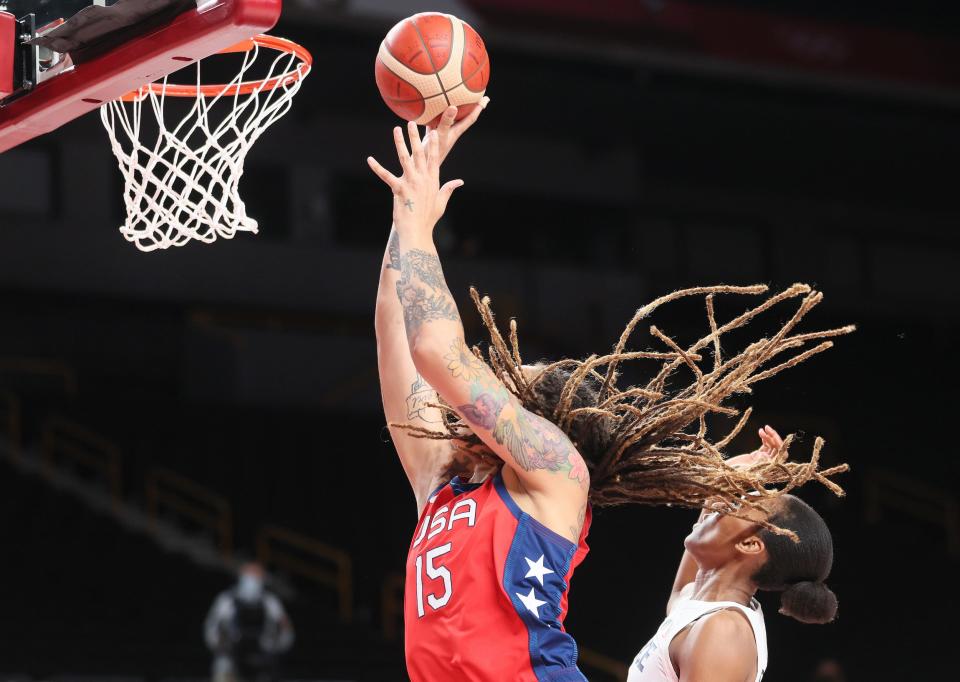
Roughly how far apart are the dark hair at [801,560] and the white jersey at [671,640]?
9 centimetres

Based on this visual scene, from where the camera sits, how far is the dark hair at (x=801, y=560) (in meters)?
3.01

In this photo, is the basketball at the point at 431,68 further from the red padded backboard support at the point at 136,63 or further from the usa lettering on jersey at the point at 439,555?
the usa lettering on jersey at the point at 439,555

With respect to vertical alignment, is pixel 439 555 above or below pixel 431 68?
below

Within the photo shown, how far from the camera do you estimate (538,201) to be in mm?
15977

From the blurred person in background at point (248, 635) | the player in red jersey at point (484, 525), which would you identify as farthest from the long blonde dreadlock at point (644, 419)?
the blurred person in background at point (248, 635)

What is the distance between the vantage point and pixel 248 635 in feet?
33.2

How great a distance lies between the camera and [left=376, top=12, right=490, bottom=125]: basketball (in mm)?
2898

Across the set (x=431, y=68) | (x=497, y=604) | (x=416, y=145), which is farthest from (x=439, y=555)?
(x=431, y=68)

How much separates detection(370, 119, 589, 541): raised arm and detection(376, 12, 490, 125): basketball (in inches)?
20.0

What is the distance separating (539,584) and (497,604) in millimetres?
83

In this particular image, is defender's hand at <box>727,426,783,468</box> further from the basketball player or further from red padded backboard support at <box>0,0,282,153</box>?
red padded backboard support at <box>0,0,282,153</box>

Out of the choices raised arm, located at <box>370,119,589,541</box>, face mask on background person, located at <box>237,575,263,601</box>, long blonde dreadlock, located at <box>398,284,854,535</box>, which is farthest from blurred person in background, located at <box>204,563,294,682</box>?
raised arm, located at <box>370,119,589,541</box>

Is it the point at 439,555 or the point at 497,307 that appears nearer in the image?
the point at 439,555

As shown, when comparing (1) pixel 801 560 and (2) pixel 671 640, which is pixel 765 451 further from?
(2) pixel 671 640
